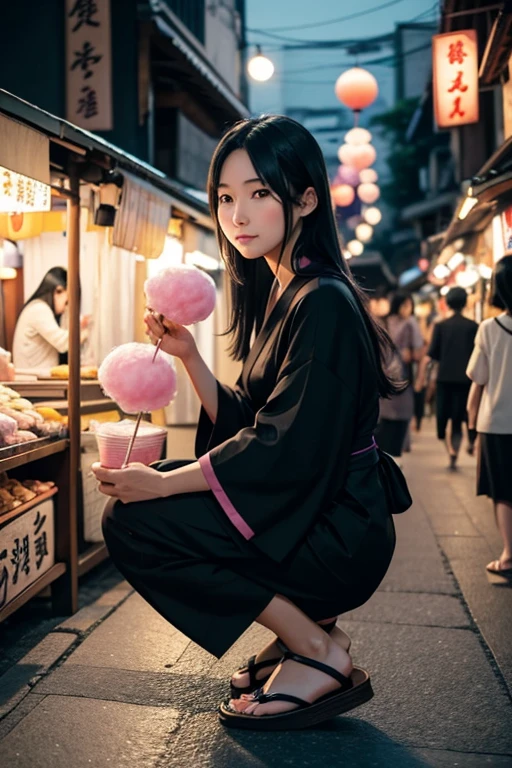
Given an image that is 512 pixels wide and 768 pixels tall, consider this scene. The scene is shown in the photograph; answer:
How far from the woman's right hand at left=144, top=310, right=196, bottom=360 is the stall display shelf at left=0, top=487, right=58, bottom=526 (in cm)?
172

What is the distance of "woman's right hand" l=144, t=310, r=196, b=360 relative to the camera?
374 centimetres

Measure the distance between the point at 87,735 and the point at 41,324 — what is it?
193 inches

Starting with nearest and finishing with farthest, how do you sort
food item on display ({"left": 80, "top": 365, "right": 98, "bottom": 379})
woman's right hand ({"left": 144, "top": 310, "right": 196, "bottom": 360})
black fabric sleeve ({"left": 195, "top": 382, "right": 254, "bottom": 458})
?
woman's right hand ({"left": 144, "top": 310, "right": 196, "bottom": 360}) < black fabric sleeve ({"left": 195, "top": 382, "right": 254, "bottom": 458}) < food item on display ({"left": 80, "top": 365, "right": 98, "bottom": 379})

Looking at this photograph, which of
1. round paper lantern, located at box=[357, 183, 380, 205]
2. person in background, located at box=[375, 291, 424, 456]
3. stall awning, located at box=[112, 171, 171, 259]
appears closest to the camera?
stall awning, located at box=[112, 171, 171, 259]

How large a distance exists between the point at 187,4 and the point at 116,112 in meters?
5.24

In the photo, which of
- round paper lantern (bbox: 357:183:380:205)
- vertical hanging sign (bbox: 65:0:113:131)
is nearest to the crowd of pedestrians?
vertical hanging sign (bbox: 65:0:113:131)

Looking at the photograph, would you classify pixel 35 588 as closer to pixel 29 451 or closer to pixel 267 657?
pixel 29 451

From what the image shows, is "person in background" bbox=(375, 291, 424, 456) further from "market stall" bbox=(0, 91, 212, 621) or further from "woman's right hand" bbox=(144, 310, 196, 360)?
"woman's right hand" bbox=(144, 310, 196, 360)

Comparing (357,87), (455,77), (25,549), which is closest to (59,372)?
(25,549)

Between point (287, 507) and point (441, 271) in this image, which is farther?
point (441, 271)

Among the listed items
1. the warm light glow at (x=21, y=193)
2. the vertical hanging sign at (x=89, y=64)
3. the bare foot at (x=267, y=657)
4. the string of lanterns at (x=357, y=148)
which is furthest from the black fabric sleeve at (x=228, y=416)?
the vertical hanging sign at (x=89, y=64)

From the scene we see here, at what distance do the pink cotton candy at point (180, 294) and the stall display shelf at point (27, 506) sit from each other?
194cm

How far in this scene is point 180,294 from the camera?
3.49 metres

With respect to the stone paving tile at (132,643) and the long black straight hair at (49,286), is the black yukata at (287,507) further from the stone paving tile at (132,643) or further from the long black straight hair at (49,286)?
the long black straight hair at (49,286)
